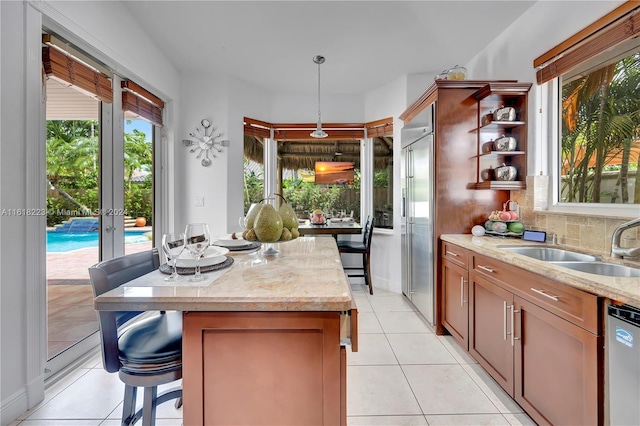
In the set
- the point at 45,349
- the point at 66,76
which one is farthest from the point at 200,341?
the point at 66,76

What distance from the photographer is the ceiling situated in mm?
2463

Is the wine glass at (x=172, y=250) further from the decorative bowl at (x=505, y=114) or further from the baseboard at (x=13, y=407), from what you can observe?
the decorative bowl at (x=505, y=114)

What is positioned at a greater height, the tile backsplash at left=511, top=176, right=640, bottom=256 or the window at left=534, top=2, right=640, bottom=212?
the window at left=534, top=2, right=640, bottom=212

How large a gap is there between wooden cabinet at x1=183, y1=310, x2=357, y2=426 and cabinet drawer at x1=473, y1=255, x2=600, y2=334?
1010mm

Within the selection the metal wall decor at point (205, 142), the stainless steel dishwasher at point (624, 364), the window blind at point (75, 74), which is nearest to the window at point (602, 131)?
the stainless steel dishwasher at point (624, 364)

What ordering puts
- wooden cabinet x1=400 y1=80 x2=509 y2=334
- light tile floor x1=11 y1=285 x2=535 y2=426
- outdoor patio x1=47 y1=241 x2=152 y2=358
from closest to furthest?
light tile floor x1=11 y1=285 x2=535 y2=426 → outdoor patio x1=47 y1=241 x2=152 y2=358 → wooden cabinet x1=400 y1=80 x2=509 y2=334

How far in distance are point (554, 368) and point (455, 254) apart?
3.52ft

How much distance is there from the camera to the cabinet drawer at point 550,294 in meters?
1.16

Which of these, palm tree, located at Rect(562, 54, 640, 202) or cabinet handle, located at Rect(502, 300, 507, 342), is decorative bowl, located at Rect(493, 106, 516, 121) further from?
cabinet handle, located at Rect(502, 300, 507, 342)

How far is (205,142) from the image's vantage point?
3.61m

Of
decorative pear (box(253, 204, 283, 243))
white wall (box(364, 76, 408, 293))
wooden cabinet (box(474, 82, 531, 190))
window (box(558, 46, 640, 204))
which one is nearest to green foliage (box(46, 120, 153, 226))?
decorative pear (box(253, 204, 283, 243))

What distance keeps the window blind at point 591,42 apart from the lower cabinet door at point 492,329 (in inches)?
63.4

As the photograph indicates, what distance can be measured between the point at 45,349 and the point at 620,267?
3275 mm

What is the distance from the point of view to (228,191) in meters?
3.67
